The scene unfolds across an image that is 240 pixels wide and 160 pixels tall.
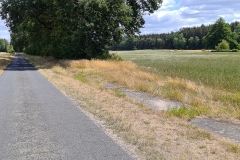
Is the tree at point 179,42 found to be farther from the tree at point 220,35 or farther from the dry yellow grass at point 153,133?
the dry yellow grass at point 153,133

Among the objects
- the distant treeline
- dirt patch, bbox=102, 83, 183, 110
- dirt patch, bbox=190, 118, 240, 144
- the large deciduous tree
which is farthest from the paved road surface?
the distant treeline

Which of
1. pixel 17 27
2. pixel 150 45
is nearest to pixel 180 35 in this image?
pixel 150 45

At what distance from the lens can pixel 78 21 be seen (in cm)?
3159

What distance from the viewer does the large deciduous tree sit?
31453 mm

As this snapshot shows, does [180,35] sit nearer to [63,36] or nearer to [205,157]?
[63,36]

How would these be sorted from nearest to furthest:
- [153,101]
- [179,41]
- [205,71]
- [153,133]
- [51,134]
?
[51,134] → [153,133] → [153,101] → [205,71] → [179,41]

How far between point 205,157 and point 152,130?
1947mm

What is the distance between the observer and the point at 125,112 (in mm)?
9148

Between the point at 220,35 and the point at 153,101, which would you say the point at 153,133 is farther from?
the point at 220,35

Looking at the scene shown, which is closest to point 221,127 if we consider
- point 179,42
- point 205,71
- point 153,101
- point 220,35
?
point 153,101

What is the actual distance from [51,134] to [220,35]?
115m

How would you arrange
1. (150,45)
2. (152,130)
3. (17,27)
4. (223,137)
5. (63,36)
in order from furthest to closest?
(150,45)
(17,27)
(63,36)
(152,130)
(223,137)

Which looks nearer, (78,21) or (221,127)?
(221,127)

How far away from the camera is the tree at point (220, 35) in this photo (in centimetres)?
11128
